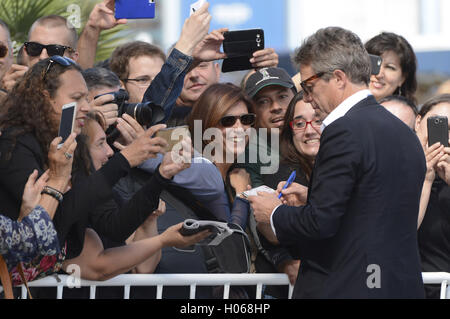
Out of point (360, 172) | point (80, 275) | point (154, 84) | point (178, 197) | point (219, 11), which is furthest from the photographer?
point (219, 11)

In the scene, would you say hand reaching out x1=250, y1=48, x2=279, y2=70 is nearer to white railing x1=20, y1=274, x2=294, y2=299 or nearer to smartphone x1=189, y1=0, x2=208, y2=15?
smartphone x1=189, y1=0, x2=208, y2=15

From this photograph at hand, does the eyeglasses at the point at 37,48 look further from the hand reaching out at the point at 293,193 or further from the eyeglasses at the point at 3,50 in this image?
the hand reaching out at the point at 293,193

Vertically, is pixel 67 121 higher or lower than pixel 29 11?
lower

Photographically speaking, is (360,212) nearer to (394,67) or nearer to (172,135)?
(172,135)

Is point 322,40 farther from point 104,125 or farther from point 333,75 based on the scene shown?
point 104,125

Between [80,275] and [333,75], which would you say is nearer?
[333,75]

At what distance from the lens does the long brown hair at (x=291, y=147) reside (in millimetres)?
4328

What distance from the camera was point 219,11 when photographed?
15.4 m

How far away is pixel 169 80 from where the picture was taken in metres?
4.15

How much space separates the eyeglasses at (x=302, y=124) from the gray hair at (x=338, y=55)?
3.05 ft

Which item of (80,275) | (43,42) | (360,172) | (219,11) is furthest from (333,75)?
(219,11)

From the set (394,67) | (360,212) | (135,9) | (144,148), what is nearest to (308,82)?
(360,212)

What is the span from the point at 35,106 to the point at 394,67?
2.43m
